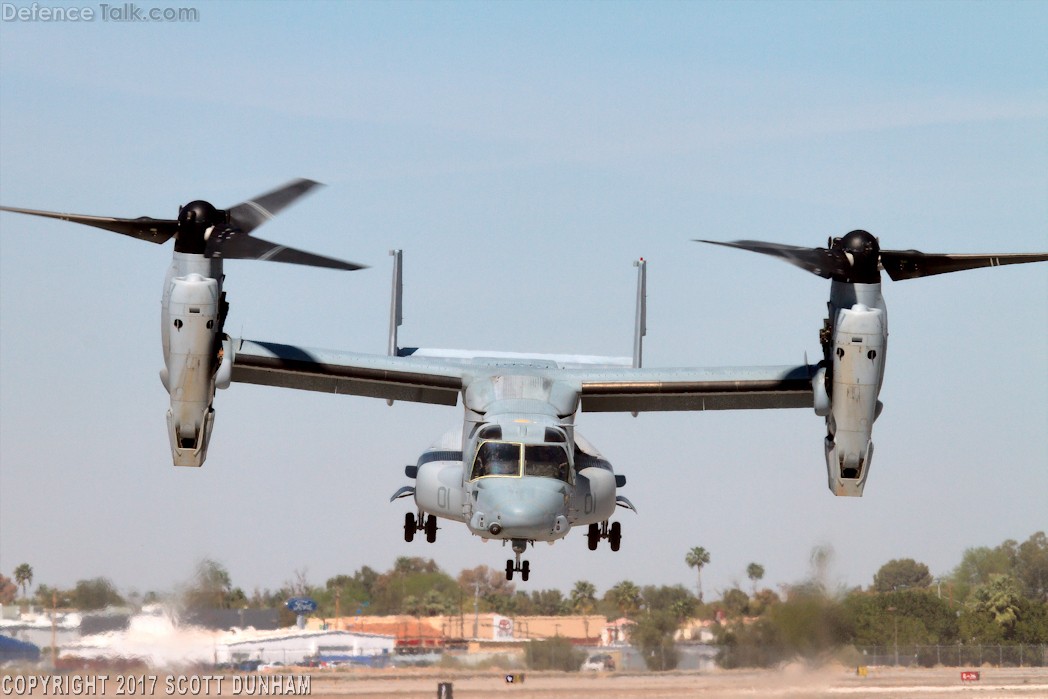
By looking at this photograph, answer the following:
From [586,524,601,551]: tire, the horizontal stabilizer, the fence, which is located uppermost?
the horizontal stabilizer

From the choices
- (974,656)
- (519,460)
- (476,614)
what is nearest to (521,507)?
(519,460)

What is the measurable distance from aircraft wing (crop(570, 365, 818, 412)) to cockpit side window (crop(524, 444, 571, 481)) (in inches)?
94.4

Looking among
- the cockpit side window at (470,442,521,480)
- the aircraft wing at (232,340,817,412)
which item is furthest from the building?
the cockpit side window at (470,442,521,480)

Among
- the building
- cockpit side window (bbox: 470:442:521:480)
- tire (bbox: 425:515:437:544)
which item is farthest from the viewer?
the building

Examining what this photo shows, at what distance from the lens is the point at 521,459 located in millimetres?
18781

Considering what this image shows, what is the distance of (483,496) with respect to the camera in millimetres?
18703

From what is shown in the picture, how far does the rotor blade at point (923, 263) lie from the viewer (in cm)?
1847

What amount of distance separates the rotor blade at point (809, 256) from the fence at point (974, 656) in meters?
19.6

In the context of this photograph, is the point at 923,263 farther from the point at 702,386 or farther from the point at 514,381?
the point at 514,381

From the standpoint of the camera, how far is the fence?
36281 mm

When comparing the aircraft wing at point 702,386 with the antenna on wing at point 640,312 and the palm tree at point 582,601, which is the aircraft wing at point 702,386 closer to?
the antenna on wing at point 640,312

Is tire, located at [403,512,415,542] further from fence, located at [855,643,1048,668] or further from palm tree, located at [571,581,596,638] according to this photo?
fence, located at [855,643,1048,668]

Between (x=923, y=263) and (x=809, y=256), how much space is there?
1587 mm

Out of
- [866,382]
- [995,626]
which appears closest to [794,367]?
[866,382]
